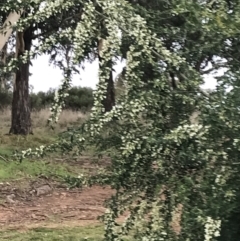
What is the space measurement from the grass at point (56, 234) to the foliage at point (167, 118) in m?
2.98

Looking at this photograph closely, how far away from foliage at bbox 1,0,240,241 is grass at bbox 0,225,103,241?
9.78ft

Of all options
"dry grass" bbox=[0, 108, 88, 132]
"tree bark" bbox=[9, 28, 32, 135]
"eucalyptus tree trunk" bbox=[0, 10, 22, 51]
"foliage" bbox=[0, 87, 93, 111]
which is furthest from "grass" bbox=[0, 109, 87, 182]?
"foliage" bbox=[0, 87, 93, 111]

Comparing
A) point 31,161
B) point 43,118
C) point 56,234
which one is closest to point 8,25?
point 56,234

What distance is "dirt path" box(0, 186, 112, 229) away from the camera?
7.75m

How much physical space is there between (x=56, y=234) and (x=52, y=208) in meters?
1.82

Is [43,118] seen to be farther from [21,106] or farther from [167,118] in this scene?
[167,118]

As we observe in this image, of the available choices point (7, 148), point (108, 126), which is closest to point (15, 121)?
point (7, 148)

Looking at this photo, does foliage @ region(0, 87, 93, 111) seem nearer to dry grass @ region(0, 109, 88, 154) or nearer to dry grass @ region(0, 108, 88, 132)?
dry grass @ region(0, 109, 88, 154)

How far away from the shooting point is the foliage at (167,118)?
316 centimetres

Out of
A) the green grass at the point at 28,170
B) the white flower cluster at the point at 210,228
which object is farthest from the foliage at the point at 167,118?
the green grass at the point at 28,170

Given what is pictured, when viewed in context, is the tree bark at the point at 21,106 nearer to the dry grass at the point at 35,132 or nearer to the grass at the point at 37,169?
the dry grass at the point at 35,132

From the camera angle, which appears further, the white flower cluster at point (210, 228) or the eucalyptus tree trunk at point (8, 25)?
the eucalyptus tree trunk at point (8, 25)

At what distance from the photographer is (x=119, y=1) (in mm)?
3363

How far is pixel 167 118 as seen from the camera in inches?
139
